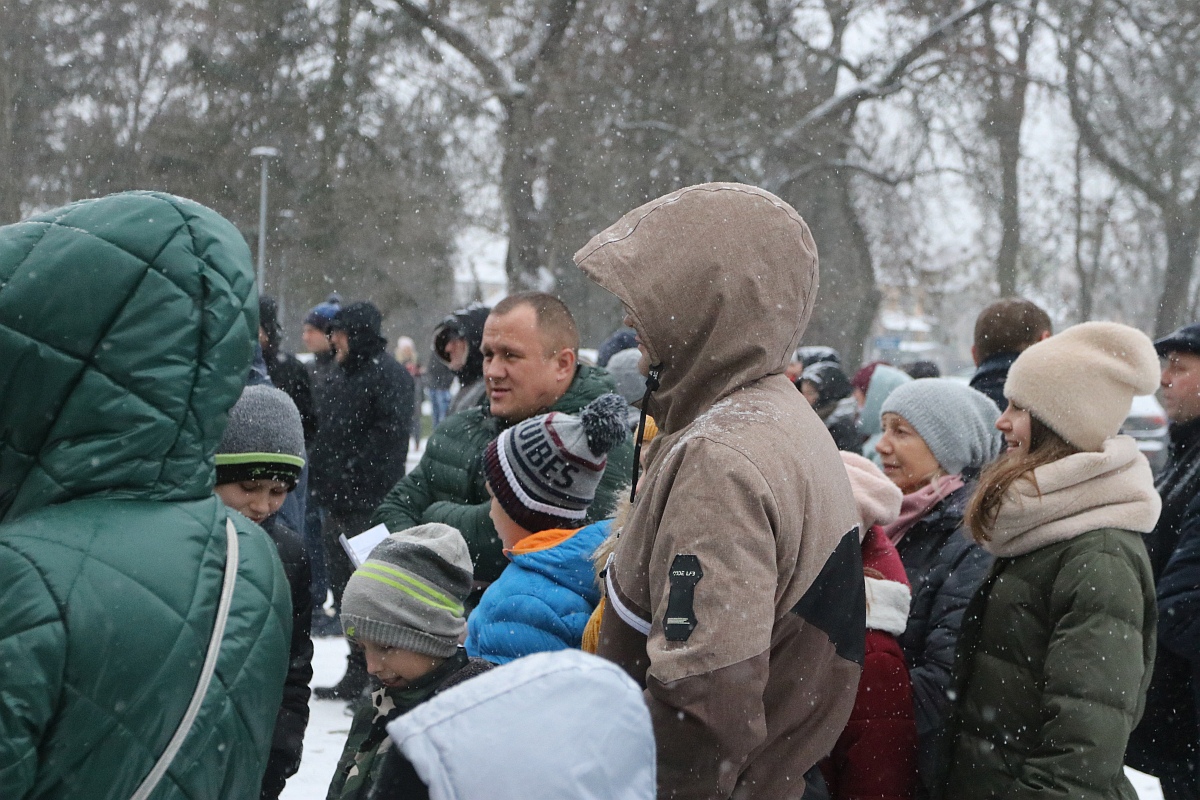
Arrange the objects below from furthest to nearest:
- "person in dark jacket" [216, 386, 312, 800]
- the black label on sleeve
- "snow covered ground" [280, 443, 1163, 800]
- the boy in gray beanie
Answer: "snow covered ground" [280, 443, 1163, 800]
"person in dark jacket" [216, 386, 312, 800]
the boy in gray beanie
the black label on sleeve

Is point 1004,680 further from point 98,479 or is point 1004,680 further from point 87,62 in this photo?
point 87,62

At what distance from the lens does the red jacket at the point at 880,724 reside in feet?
7.87

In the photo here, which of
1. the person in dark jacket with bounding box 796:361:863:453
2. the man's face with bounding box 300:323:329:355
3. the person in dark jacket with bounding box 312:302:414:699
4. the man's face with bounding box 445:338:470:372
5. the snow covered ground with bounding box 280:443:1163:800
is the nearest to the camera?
the snow covered ground with bounding box 280:443:1163:800

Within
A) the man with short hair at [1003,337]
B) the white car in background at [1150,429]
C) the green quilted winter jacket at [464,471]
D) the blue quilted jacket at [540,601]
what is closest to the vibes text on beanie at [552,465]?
the blue quilted jacket at [540,601]

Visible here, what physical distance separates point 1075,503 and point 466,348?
3.86 metres

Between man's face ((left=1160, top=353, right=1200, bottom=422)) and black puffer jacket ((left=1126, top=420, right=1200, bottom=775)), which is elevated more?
man's face ((left=1160, top=353, right=1200, bottom=422))

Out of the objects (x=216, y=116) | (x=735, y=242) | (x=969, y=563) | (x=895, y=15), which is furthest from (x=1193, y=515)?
(x=216, y=116)

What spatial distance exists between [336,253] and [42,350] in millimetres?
20304

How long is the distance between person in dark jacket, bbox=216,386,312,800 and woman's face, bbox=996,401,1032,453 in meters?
Result: 1.69

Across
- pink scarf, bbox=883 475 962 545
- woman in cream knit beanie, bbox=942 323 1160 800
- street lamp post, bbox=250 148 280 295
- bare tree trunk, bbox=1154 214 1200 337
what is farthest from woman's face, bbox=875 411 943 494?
bare tree trunk, bbox=1154 214 1200 337

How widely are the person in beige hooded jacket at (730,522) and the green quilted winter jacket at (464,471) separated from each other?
1.58m

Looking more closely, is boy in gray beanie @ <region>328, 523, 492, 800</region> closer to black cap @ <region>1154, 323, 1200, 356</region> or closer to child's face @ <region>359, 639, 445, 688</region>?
child's face @ <region>359, 639, 445, 688</region>

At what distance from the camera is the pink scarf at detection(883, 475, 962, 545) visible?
2986 mm

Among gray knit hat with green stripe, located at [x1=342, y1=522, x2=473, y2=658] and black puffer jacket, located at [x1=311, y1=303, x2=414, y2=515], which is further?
black puffer jacket, located at [x1=311, y1=303, x2=414, y2=515]
